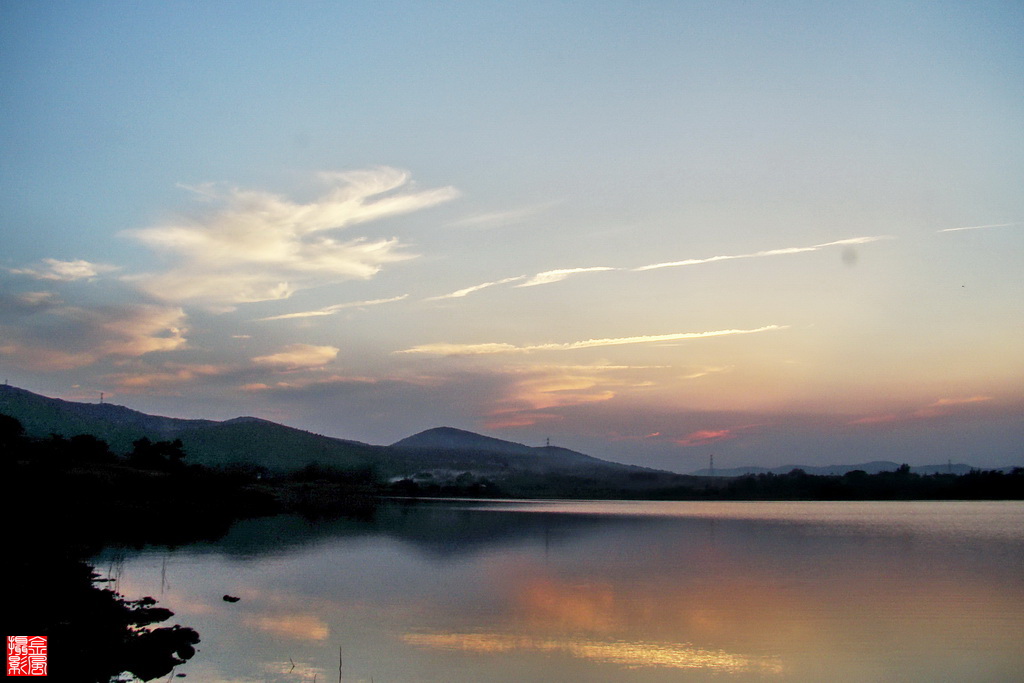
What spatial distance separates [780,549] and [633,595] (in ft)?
81.7

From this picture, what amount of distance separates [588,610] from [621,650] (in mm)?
5971

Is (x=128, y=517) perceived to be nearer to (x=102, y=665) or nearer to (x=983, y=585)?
(x=102, y=665)

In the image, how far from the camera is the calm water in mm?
18203

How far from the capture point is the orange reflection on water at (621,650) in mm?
18453

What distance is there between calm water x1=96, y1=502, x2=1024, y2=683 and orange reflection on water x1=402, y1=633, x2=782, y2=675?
8 centimetres

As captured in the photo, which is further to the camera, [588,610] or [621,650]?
[588,610]

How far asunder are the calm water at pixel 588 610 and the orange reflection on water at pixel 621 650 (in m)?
0.08

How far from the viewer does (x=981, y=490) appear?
16262 cm

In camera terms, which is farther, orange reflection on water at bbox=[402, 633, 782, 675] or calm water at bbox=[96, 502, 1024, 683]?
orange reflection on water at bbox=[402, 633, 782, 675]

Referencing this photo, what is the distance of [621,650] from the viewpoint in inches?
783

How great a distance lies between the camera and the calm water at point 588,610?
18.2m

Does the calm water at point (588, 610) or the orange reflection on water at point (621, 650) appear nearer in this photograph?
the calm water at point (588, 610)

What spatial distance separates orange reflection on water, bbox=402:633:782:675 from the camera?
18.5 metres

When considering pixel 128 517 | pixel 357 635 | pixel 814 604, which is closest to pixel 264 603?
pixel 357 635
